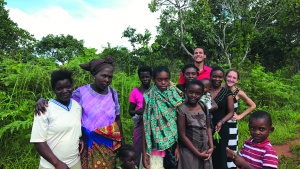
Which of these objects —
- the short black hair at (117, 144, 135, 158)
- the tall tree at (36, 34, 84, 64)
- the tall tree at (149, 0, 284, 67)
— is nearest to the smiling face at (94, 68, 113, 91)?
the short black hair at (117, 144, 135, 158)

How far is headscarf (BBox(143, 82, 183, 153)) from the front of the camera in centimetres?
246

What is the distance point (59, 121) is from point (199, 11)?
1111cm

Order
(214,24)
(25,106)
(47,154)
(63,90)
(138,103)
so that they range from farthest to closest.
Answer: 1. (214,24)
2. (25,106)
3. (138,103)
4. (63,90)
5. (47,154)

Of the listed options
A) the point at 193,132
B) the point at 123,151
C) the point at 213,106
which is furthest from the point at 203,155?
the point at 123,151

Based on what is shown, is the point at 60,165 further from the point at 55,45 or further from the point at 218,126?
the point at 55,45

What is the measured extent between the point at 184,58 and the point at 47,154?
41.5 feet

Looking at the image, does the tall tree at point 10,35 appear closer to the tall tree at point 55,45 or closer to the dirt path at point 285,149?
the tall tree at point 55,45

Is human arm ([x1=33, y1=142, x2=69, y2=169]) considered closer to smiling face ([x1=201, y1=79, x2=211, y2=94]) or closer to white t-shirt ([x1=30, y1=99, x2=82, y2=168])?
white t-shirt ([x1=30, y1=99, x2=82, y2=168])

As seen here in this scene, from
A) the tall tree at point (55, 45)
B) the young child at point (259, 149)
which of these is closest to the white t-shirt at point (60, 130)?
the young child at point (259, 149)

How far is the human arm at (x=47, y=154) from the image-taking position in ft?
6.37

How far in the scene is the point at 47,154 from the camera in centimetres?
195

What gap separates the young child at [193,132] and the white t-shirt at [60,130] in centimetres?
94

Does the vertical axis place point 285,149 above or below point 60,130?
below

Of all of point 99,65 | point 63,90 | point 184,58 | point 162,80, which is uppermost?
point 184,58
